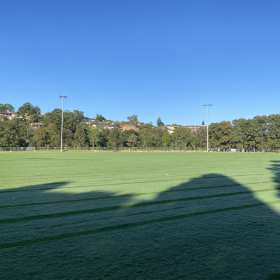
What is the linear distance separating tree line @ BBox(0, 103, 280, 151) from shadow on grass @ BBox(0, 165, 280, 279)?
70.1m

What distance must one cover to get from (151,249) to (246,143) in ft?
293

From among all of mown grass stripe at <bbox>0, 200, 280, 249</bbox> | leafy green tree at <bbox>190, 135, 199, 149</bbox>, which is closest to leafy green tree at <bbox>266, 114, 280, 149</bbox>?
leafy green tree at <bbox>190, 135, 199, 149</bbox>

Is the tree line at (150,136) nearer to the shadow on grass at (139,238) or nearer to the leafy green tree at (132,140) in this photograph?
the leafy green tree at (132,140)

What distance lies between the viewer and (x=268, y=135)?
84.6 m

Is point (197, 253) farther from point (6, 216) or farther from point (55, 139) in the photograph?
point (55, 139)

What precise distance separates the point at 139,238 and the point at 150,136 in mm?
90754

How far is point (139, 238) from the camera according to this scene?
4.04 m

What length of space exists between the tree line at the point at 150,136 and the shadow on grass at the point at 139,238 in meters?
70.1

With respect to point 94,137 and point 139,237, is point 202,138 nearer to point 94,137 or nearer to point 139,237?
point 94,137

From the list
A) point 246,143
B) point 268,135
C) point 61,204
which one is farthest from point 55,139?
point 61,204

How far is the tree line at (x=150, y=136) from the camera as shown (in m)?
75.4

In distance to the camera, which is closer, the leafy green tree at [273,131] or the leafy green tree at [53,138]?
the leafy green tree at [53,138]

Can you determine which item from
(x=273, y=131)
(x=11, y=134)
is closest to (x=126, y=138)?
(x=11, y=134)

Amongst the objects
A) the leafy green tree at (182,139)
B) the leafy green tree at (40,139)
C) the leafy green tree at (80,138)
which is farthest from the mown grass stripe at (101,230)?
the leafy green tree at (182,139)
